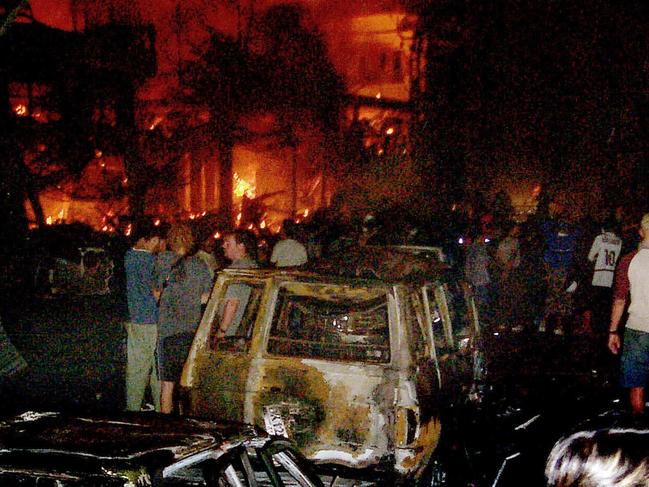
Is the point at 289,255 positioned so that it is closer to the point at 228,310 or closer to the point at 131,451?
the point at 228,310

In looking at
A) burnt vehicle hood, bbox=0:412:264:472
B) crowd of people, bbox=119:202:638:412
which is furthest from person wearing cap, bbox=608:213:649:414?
burnt vehicle hood, bbox=0:412:264:472

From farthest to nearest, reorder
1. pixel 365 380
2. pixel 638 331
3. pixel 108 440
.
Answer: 1. pixel 638 331
2. pixel 365 380
3. pixel 108 440

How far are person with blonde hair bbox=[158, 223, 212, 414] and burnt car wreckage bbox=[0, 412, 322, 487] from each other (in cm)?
298

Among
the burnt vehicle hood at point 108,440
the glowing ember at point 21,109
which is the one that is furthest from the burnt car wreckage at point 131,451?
the glowing ember at point 21,109

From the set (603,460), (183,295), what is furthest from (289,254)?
(603,460)

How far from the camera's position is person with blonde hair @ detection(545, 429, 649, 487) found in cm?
163

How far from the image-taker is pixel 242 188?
2961cm

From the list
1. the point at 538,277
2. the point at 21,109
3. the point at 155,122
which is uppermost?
the point at 21,109

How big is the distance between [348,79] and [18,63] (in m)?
14.1

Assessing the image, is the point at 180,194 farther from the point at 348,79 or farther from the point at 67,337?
the point at 67,337

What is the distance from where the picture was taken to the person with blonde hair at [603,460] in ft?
A: 5.35

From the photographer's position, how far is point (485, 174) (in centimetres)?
2319

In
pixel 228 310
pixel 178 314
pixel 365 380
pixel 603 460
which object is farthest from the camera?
pixel 178 314

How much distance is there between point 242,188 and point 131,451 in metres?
27.2
